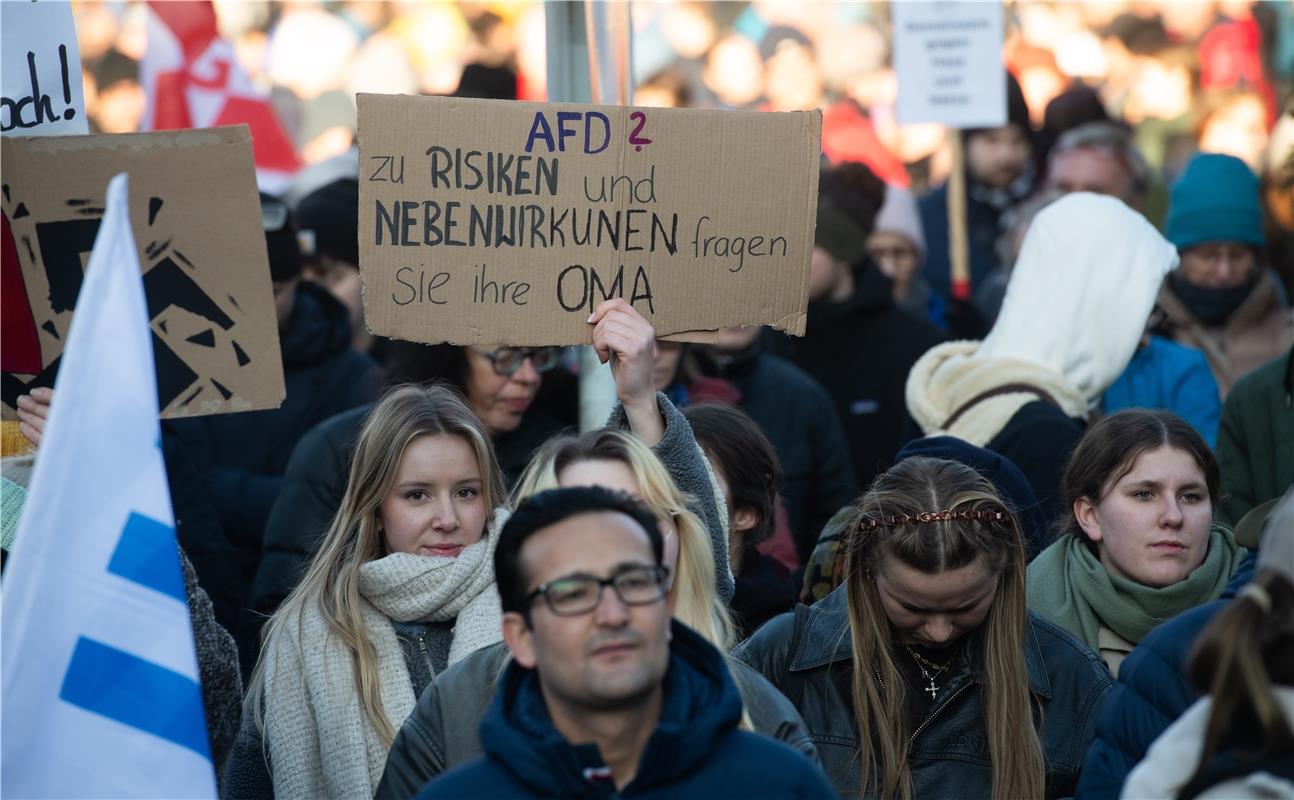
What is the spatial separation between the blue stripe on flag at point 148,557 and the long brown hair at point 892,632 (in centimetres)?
147

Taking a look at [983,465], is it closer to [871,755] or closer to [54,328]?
[871,755]

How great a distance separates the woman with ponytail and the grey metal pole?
91.8 inches

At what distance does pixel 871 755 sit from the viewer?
3711 mm

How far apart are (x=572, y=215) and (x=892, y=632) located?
117cm

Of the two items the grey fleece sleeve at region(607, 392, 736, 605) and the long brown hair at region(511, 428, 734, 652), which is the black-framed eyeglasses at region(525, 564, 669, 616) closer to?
the long brown hair at region(511, 428, 734, 652)

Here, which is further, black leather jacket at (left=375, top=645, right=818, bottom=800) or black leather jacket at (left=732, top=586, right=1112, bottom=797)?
black leather jacket at (left=732, top=586, right=1112, bottom=797)

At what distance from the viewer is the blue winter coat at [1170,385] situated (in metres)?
→ 5.65

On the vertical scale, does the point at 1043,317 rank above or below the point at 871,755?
above

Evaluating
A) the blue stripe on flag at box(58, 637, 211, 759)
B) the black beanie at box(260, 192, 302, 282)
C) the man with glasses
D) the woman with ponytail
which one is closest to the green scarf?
the woman with ponytail

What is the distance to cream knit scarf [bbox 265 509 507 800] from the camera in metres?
3.88

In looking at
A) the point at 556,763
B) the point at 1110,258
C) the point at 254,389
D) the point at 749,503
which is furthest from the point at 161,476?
the point at 1110,258

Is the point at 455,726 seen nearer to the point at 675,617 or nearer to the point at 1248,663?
the point at 675,617

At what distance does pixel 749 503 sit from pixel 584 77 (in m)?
1.21

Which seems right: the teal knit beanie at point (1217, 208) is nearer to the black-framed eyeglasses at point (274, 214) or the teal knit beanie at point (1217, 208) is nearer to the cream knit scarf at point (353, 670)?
the black-framed eyeglasses at point (274, 214)
